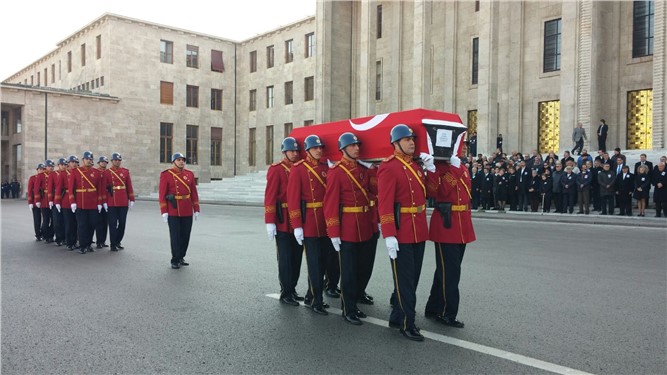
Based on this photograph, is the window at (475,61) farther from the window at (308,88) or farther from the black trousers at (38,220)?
the black trousers at (38,220)

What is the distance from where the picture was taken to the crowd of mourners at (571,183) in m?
17.3

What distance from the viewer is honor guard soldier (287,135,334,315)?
613cm

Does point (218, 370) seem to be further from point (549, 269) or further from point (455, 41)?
point (455, 41)

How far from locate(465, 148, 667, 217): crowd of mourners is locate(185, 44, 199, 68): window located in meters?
34.1

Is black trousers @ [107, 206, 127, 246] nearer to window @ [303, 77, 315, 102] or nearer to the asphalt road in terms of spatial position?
the asphalt road

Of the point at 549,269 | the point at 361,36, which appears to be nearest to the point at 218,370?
the point at 549,269

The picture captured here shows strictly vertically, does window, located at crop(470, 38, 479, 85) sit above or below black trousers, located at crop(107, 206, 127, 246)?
above

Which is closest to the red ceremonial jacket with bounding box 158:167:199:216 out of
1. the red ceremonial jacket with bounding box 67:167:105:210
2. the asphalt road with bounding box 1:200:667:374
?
the asphalt road with bounding box 1:200:667:374

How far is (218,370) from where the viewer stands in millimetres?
4137

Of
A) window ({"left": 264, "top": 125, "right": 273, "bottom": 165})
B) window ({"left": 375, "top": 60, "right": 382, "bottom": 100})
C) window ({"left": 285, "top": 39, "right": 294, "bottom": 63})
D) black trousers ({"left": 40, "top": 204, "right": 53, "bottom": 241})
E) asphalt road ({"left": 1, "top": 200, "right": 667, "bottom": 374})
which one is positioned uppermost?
window ({"left": 285, "top": 39, "right": 294, "bottom": 63})

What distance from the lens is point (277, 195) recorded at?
6.70 m

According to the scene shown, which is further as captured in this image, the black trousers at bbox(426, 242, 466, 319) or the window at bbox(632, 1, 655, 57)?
the window at bbox(632, 1, 655, 57)

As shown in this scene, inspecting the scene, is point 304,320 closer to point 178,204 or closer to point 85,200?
point 178,204

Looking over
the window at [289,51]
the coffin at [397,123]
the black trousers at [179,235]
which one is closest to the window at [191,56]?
the window at [289,51]
